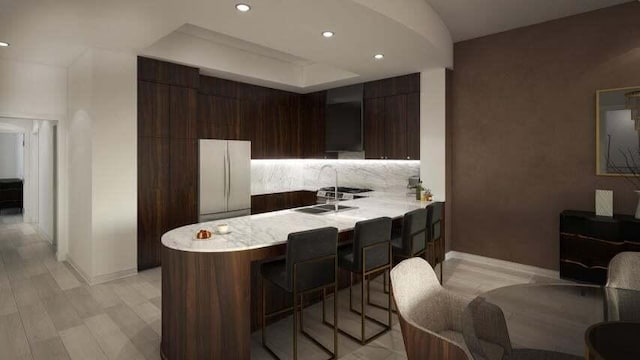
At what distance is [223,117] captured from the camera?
18.3 feet

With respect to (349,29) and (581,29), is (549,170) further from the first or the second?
(349,29)

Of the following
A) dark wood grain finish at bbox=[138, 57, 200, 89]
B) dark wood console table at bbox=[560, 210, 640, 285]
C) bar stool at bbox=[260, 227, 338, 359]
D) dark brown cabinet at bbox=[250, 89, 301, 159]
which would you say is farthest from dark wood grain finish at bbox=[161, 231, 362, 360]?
dark brown cabinet at bbox=[250, 89, 301, 159]

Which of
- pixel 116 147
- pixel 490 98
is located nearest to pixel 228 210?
pixel 116 147

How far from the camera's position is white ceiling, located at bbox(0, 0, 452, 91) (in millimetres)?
2906

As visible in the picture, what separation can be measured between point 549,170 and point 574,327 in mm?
2968

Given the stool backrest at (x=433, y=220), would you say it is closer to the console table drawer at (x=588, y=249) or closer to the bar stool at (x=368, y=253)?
the bar stool at (x=368, y=253)

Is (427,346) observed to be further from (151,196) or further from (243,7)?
(151,196)

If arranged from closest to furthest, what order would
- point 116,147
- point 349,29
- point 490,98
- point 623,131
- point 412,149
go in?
point 349,29 → point 623,131 → point 116,147 → point 490,98 → point 412,149

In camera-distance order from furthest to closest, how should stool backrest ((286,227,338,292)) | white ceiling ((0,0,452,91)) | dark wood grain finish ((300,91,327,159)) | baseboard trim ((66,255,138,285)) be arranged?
1. dark wood grain finish ((300,91,327,159))
2. baseboard trim ((66,255,138,285))
3. white ceiling ((0,0,452,91))
4. stool backrest ((286,227,338,292))

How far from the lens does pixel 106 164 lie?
4078mm

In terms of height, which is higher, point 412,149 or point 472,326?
point 412,149

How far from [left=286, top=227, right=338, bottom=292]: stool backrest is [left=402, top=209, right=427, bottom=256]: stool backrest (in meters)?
0.91

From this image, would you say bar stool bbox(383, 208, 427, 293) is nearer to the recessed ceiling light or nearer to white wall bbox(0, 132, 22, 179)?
the recessed ceiling light

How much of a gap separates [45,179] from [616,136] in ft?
29.6
